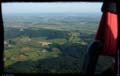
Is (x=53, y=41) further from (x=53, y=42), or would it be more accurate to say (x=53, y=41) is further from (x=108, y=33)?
(x=108, y=33)

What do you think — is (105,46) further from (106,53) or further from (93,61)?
(93,61)

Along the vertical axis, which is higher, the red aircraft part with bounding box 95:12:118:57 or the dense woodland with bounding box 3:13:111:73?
the red aircraft part with bounding box 95:12:118:57

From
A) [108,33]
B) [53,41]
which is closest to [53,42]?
[53,41]

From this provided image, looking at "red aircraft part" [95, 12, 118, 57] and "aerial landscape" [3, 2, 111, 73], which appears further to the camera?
"aerial landscape" [3, 2, 111, 73]

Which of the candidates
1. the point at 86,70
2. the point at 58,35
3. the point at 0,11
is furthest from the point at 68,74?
the point at 58,35

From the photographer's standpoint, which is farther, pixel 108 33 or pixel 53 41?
pixel 53 41

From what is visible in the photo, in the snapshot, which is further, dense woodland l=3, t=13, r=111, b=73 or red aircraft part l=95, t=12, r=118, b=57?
dense woodland l=3, t=13, r=111, b=73

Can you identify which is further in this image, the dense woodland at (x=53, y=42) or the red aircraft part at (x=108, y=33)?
the dense woodland at (x=53, y=42)

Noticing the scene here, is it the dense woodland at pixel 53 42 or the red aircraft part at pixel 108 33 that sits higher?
the red aircraft part at pixel 108 33

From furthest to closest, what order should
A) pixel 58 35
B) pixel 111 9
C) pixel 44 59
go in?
1. pixel 58 35
2. pixel 44 59
3. pixel 111 9

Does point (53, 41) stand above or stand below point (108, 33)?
below

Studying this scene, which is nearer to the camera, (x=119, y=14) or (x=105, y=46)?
(x=119, y=14)
